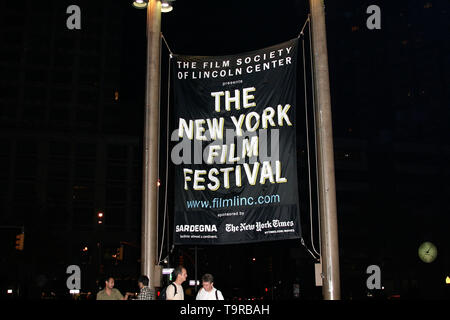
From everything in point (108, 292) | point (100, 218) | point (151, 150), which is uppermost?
point (100, 218)

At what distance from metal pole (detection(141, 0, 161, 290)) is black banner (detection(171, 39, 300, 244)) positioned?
0.66 metres

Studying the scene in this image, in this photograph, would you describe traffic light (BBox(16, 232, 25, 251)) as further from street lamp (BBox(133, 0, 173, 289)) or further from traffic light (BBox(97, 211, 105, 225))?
traffic light (BBox(97, 211, 105, 225))

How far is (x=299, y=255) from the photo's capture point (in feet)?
297

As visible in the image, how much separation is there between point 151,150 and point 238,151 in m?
2.10

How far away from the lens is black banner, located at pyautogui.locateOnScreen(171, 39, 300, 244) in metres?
10.5

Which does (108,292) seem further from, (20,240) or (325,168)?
(20,240)

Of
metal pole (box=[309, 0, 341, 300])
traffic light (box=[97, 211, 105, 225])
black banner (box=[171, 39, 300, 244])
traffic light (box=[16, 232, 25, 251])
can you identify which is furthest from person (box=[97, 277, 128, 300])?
traffic light (box=[97, 211, 105, 225])

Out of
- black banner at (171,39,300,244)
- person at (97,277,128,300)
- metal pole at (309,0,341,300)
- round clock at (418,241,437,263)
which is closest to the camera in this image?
metal pole at (309,0,341,300)

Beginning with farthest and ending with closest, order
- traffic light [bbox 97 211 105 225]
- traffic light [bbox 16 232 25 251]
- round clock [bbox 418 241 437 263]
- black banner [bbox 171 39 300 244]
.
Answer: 1. traffic light [bbox 97 211 105 225]
2. round clock [bbox 418 241 437 263]
3. traffic light [bbox 16 232 25 251]
4. black banner [bbox 171 39 300 244]

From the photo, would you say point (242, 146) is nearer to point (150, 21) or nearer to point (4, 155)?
point (150, 21)

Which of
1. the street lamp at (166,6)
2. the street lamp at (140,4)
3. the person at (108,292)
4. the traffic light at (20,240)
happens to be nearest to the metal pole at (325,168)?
the street lamp at (166,6)

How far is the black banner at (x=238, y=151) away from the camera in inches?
412

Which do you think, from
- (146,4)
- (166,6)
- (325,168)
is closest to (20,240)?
(146,4)

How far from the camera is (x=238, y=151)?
10.7 metres
